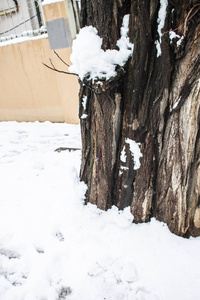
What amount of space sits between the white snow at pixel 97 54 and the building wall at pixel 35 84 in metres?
2.36

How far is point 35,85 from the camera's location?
13.3 ft

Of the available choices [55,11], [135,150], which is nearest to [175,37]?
[135,150]

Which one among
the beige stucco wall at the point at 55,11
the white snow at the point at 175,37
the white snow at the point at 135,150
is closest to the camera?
the white snow at the point at 175,37

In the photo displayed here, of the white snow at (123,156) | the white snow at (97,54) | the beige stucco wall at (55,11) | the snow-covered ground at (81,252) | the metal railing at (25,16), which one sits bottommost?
the snow-covered ground at (81,252)

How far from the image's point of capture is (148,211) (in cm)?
142

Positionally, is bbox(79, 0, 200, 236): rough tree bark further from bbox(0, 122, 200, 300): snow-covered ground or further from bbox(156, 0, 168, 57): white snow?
bbox(0, 122, 200, 300): snow-covered ground

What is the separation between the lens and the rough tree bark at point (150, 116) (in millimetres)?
1008

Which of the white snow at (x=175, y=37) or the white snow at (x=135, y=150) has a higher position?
the white snow at (x=175, y=37)

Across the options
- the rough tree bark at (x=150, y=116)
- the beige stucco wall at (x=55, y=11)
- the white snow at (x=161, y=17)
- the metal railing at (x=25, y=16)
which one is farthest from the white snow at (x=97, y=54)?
the metal railing at (x=25, y=16)

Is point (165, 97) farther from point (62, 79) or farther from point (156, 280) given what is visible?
point (62, 79)

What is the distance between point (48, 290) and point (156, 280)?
24.3 inches

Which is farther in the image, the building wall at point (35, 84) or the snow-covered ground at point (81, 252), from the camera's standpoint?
the building wall at point (35, 84)

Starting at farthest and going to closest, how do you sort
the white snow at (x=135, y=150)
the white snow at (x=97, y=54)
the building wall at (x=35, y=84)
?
the building wall at (x=35, y=84) < the white snow at (x=135, y=150) < the white snow at (x=97, y=54)

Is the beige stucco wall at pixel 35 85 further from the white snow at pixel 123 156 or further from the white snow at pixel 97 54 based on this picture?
the white snow at pixel 123 156
